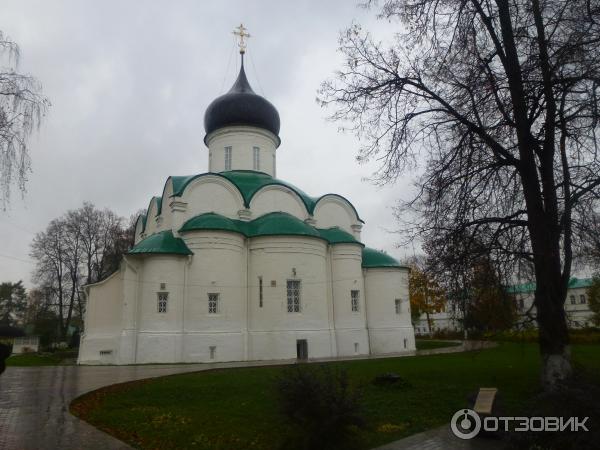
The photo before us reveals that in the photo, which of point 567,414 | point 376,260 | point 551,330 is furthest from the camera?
point 376,260

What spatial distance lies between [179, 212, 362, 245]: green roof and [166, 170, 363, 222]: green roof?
1.26 metres

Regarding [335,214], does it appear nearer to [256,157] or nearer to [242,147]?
[256,157]

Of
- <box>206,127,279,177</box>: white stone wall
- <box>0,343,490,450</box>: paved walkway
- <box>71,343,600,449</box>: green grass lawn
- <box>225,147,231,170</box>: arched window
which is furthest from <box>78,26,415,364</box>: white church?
<box>71,343,600,449</box>: green grass lawn

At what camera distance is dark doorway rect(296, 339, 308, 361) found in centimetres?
2017

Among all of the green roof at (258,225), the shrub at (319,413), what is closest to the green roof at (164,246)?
the green roof at (258,225)

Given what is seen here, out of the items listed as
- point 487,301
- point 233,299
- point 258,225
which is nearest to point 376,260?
point 258,225

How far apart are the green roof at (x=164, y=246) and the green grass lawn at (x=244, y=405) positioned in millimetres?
7436

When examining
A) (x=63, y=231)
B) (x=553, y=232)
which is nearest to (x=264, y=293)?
(x=553, y=232)

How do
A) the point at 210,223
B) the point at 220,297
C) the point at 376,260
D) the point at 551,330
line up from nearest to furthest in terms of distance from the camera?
1. the point at 551,330
2. the point at 220,297
3. the point at 210,223
4. the point at 376,260

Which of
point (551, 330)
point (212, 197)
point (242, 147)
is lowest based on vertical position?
point (551, 330)

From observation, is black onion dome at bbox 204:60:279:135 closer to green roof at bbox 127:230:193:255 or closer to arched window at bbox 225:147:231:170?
arched window at bbox 225:147:231:170

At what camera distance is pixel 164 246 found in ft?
65.5

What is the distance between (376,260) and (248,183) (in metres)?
8.00

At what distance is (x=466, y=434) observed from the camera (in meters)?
6.71
